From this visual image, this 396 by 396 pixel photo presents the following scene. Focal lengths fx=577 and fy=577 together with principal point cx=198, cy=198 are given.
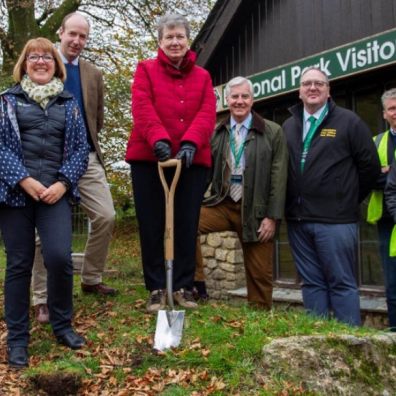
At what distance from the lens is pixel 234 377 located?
10.6 ft

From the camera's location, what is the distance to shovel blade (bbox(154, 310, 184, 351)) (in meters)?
3.63

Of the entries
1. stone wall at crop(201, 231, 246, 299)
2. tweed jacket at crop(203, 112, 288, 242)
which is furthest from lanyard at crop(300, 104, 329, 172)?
stone wall at crop(201, 231, 246, 299)

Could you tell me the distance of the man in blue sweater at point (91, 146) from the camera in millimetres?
Answer: 4582

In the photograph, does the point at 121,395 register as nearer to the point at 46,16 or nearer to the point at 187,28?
the point at 187,28

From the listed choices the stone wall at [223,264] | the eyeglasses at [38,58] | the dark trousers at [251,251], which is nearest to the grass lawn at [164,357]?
the dark trousers at [251,251]

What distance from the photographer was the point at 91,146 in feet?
15.6

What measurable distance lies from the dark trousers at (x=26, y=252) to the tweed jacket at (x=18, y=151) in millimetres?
112

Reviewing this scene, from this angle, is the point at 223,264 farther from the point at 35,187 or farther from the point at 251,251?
the point at 35,187

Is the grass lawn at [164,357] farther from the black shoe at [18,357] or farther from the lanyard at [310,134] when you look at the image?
the lanyard at [310,134]

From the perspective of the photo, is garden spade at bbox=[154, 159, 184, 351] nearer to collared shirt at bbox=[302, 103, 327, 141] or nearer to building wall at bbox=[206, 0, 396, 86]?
collared shirt at bbox=[302, 103, 327, 141]

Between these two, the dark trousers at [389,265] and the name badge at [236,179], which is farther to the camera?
the dark trousers at [389,265]

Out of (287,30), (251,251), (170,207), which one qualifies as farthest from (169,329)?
(287,30)

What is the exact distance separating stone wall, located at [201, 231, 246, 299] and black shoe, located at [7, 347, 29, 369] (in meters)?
4.34

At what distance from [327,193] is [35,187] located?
2.16 metres
